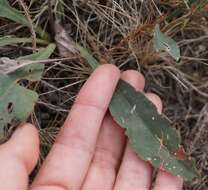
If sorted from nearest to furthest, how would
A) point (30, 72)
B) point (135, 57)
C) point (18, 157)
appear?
1. point (18, 157)
2. point (30, 72)
3. point (135, 57)

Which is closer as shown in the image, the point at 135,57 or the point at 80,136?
the point at 80,136

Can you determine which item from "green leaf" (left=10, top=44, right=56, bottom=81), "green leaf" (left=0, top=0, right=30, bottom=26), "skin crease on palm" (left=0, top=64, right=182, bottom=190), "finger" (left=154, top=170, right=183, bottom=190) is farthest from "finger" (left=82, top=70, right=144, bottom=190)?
"green leaf" (left=0, top=0, right=30, bottom=26)

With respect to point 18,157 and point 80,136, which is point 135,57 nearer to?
point 80,136

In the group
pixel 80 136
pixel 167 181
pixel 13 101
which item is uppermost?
pixel 13 101

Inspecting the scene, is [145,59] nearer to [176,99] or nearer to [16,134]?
[176,99]

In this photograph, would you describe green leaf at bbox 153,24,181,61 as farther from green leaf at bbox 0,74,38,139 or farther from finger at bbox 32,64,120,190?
green leaf at bbox 0,74,38,139

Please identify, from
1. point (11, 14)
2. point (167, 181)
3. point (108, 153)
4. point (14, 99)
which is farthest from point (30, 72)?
point (167, 181)

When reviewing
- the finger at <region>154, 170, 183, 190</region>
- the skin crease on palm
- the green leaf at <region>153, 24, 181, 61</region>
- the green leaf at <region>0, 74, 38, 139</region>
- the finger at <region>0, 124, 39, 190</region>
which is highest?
the green leaf at <region>153, 24, 181, 61</region>

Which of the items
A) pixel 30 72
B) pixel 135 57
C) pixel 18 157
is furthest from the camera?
pixel 135 57
